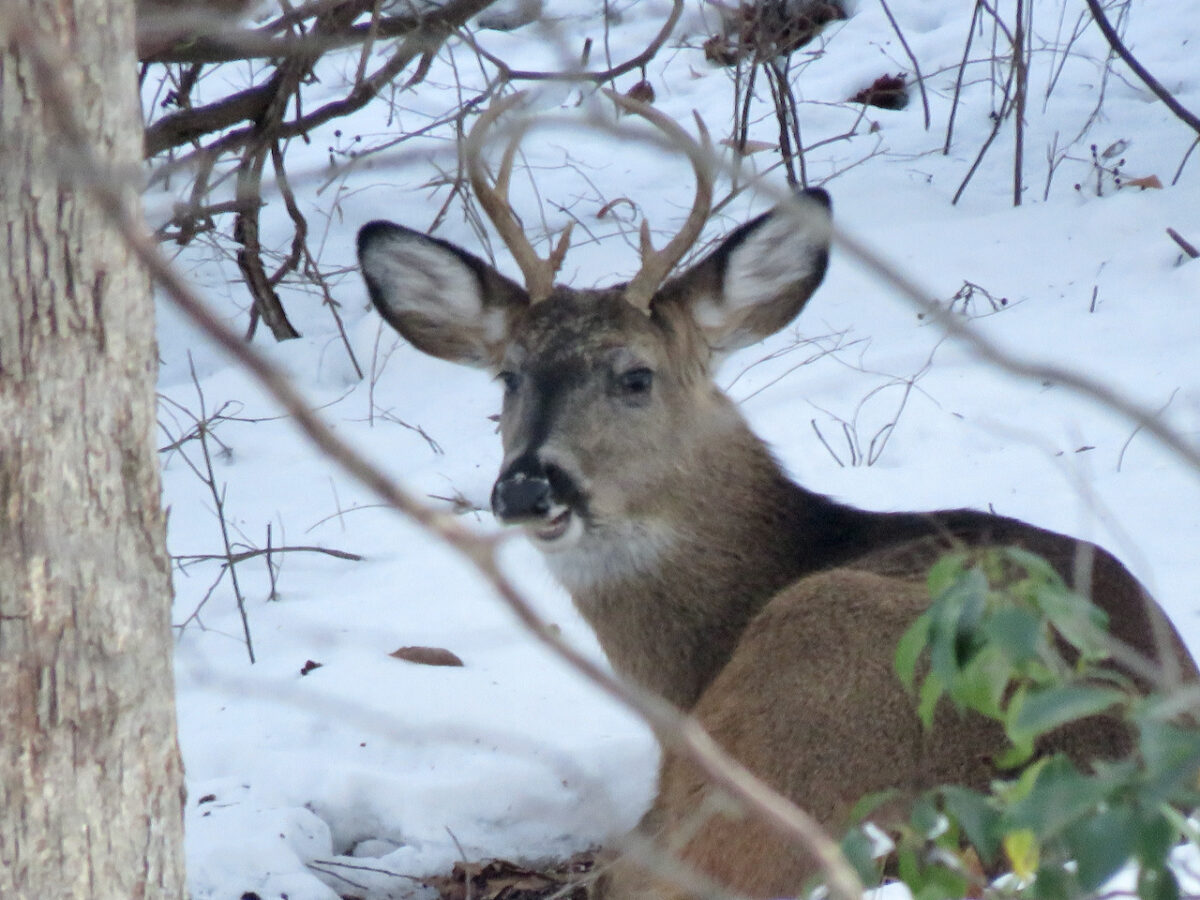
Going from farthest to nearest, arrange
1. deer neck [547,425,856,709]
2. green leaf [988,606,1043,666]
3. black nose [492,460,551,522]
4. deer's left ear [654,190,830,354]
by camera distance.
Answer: deer's left ear [654,190,830,354] < deer neck [547,425,856,709] < black nose [492,460,551,522] < green leaf [988,606,1043,666]

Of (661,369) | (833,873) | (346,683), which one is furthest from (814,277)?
(833,873)

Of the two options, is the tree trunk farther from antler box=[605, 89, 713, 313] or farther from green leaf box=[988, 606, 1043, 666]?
antler box=[605, 89, 713, 313]

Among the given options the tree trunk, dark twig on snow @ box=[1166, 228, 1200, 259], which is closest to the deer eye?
the tree trunk

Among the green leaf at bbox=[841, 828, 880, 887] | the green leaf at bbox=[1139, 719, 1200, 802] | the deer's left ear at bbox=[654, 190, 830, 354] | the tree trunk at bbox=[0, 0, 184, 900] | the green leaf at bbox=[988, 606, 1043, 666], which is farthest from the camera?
the deer's left ear at bbox=[654, 190, 830, 354]

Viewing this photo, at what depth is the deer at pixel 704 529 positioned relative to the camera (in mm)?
3873

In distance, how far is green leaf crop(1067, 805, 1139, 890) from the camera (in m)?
1.70

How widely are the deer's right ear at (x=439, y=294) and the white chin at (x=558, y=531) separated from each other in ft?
2.93

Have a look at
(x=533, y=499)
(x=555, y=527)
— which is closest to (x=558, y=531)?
(x=555, y=527)

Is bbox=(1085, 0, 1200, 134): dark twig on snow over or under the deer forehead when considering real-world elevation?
over

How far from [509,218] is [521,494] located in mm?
884

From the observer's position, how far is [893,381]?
7.29 m

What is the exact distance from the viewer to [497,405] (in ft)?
25.5

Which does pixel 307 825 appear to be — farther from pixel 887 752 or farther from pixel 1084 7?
pixel 1084 7

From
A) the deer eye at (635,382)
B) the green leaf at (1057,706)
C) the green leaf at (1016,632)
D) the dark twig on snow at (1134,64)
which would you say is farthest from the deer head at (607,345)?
the dark twig on snow at (1134,64)
